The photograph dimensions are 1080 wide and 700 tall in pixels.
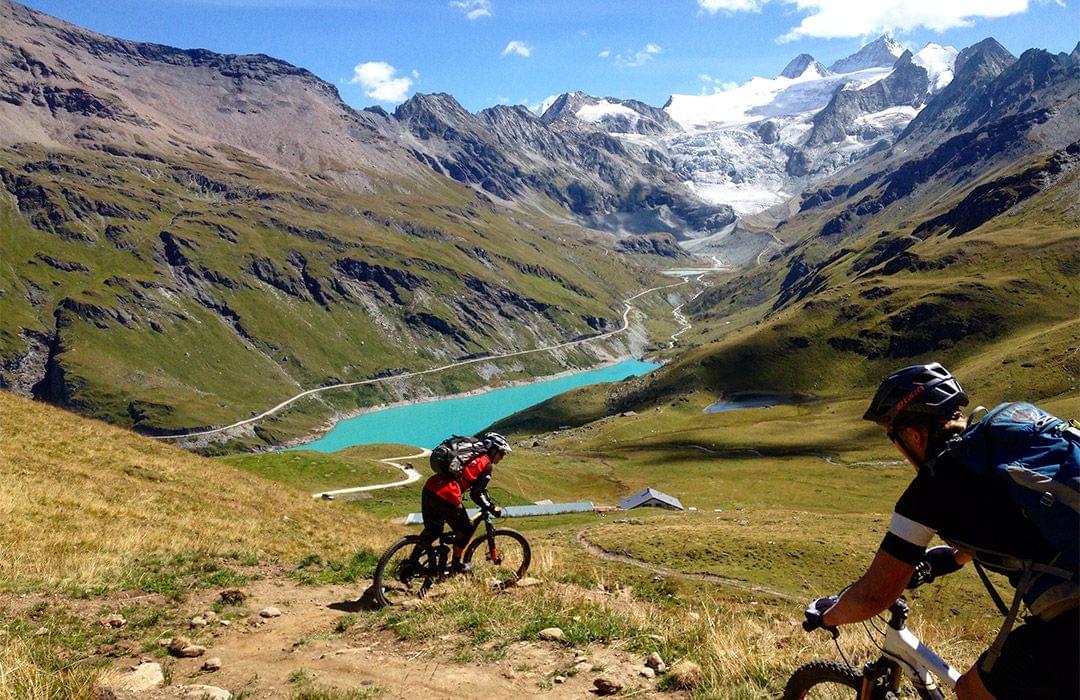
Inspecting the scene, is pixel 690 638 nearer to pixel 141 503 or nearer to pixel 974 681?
pixel 974 681

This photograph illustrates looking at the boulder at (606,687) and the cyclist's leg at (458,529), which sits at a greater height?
the cyclist's leg at (458,529)

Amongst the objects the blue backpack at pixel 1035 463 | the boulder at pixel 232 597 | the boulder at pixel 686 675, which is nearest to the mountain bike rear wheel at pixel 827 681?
the boulder at pixel 686 675

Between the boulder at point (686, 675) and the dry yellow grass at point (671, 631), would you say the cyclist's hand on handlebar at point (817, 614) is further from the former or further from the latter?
the boulder at point (686, 675)

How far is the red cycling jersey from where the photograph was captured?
49.6 feet

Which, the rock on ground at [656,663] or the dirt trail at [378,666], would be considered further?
the rock on ground at [656,663]

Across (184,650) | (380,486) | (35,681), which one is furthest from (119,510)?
(380,486)

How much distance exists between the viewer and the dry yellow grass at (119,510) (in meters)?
16.0

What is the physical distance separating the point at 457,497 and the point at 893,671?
10.1m

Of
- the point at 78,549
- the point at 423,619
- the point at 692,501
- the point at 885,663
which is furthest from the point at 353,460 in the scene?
the point at 885,663

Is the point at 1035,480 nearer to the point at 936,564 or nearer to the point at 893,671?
the point at 936,564

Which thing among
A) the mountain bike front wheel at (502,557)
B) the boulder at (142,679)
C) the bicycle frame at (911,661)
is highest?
the bicycle frame at (911,661)

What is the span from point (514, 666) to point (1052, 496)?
7.82m

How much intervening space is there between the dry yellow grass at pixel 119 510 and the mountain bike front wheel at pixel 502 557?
19.6 ft

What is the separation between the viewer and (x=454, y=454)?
15141 mm
